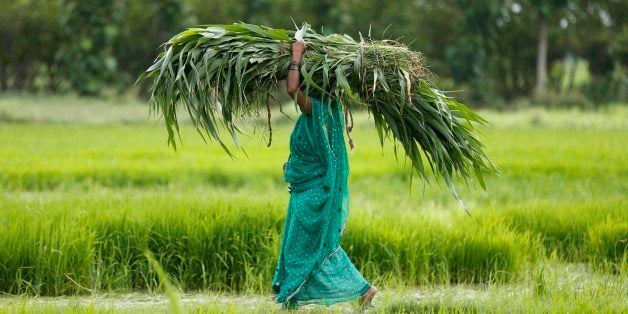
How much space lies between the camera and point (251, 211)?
593cm

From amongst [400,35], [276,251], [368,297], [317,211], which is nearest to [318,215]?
[317,211]

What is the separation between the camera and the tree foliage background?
75.4ft

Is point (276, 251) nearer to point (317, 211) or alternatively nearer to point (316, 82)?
point (317, 211)

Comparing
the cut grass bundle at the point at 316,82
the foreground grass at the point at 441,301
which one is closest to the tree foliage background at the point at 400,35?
the foreground grass at the point at 441,301

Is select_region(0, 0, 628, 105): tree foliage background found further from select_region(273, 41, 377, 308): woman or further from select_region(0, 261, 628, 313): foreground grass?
select_region(273, 41, 377, 308): woman

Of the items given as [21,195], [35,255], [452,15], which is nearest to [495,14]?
[452,15]

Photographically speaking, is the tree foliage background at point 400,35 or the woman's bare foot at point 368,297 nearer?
the woman's bare foot at point 368,297

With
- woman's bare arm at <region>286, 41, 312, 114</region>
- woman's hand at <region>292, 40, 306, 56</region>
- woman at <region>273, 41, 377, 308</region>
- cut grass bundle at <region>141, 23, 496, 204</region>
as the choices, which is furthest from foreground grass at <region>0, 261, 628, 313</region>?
woman's hand at <region>292, 40, 306, 56</region>

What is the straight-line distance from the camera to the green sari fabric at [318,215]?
→ 4.51 meters

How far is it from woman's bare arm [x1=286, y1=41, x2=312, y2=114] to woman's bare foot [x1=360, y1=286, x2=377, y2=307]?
902 millimetres

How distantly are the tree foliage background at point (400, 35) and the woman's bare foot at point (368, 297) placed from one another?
1851 centimetres

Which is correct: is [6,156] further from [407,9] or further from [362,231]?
[407,9]

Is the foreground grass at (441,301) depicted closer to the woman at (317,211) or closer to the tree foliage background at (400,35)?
the woman at (317,211)

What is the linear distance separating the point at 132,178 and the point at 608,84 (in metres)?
17.7
